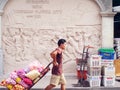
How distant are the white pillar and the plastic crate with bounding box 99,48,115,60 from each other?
473mm

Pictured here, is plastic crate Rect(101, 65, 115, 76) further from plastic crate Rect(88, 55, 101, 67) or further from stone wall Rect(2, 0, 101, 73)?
stone wall Rect(2, 0, 101, 73)

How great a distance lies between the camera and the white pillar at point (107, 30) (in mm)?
14120

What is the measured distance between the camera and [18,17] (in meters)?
14.2

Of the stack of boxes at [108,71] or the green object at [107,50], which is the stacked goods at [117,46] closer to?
the green object at [107,50]

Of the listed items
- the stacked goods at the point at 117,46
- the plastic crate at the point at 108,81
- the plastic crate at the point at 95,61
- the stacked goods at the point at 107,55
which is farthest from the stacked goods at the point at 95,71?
the stacked goods at the point at 117,46

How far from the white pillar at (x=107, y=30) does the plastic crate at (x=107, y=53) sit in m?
0.47

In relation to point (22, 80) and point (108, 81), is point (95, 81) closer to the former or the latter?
point (108, 81)

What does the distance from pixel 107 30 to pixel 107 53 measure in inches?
41.7

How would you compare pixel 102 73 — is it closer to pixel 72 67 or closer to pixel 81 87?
pixel 81 87

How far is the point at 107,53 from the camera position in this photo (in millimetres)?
13484

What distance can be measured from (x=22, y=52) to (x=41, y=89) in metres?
2.68

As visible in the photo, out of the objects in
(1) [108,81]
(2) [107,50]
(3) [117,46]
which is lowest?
(1) [108,81]

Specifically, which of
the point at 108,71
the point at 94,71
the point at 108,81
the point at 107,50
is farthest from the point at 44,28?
the point at 108,81

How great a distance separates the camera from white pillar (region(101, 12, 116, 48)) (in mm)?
14120
